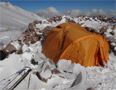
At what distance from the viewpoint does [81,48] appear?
988 cm

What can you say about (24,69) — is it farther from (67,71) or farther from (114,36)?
(114,36)

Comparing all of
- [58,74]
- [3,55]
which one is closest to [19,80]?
[58,74]

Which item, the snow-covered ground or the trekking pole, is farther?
the trekking pole

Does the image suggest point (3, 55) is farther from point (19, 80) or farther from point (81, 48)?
point (81, 48)

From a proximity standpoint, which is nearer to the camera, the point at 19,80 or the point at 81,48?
the point at 19,80

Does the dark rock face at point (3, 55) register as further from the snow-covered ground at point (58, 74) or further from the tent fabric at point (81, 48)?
the tent fabric at point (81, 48)

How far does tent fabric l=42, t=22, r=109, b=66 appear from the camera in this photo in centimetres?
987

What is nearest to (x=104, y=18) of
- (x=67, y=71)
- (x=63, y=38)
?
(x=63, y=38)

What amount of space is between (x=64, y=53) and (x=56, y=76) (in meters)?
1.28

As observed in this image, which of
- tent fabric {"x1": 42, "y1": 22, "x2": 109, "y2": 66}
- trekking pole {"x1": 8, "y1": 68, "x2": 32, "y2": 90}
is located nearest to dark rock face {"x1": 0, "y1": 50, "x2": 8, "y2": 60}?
tent fabric {"x1": 42, "y1": 22, "x2": 109, "y2": 66}

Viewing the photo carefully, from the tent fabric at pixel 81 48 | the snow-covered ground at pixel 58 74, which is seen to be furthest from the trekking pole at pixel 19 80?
the tent fabric at pixel 81 48

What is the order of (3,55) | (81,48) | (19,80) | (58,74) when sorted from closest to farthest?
(19,80) < (58,74) < (81,48) < (3,55)

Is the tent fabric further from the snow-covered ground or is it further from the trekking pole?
the trekking pole

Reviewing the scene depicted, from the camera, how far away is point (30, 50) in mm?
10898
